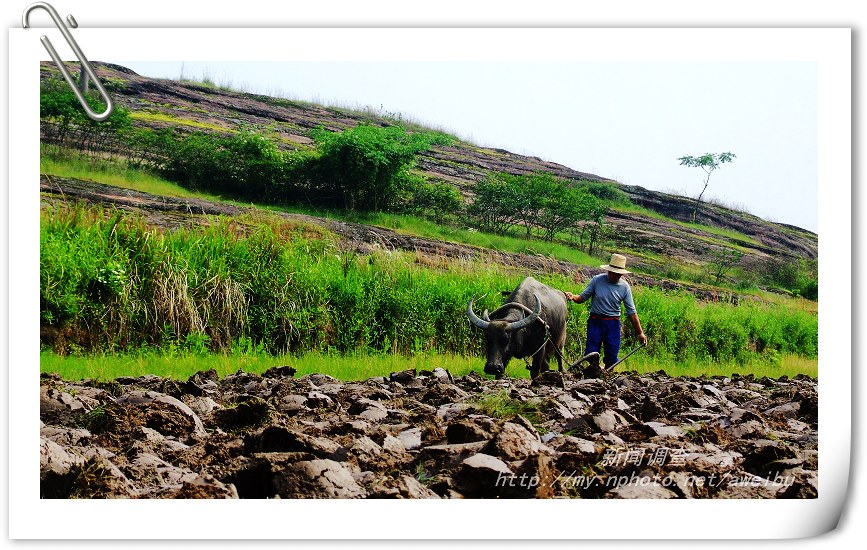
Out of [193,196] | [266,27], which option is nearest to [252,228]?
[193,196]

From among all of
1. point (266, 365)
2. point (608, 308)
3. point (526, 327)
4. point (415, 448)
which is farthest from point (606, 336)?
point (415, 448)

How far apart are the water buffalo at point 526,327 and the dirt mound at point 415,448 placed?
3622 mm

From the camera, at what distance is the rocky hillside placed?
52.7ft

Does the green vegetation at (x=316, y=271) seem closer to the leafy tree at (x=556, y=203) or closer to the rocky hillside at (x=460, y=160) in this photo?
the leafy tree at (x=556, y=203)

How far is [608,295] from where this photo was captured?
9.99 metres

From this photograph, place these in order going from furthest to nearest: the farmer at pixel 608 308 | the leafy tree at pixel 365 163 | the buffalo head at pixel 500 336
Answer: the leafy tree at pixel 365 163 → the buffalo head at pixel 500 336 → the farmer at pixel 608 308

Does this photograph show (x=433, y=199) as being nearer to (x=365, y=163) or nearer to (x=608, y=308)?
(x=365, y=163)

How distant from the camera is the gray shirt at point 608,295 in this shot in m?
9.98

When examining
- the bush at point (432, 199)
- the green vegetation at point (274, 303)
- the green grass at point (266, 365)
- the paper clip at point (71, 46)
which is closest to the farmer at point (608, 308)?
the green grass at point (266, 365)

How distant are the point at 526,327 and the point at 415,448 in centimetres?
593

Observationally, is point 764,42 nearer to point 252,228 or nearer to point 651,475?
point 651,475

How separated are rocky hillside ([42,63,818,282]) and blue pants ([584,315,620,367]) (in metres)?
5.24

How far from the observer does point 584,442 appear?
4840mm
